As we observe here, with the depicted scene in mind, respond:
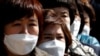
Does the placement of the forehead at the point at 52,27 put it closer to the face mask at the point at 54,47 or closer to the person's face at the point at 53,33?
the person's face at the point at 53,33

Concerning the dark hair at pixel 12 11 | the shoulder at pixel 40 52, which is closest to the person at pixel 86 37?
the shoulder at pixel 40 52

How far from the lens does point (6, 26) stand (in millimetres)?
3533

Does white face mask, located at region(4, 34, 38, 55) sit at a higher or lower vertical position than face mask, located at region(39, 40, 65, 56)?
higher

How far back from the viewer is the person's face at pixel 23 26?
3.53 meters

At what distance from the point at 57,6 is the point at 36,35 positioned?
0.99 meters

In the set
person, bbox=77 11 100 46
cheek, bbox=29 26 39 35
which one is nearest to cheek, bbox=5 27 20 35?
cheek, bbox=29 26 39 35

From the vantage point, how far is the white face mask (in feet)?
11.7

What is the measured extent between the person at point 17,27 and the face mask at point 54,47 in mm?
366

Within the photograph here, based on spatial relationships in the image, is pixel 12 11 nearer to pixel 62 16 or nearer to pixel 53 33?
pixel 53 33

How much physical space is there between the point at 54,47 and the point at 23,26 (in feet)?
2.08

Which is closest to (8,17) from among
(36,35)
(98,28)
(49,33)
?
(36,35)

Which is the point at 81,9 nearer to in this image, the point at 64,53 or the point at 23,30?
the point at 64,53

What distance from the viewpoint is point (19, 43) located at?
3602mm

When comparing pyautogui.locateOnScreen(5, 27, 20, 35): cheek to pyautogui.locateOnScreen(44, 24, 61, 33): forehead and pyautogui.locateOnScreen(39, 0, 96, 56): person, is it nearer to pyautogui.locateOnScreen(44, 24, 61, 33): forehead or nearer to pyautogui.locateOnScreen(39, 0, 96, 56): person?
pyautogui.locateOnScreen(44, 24, 61, 33): forehead
